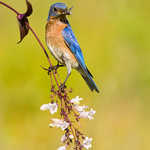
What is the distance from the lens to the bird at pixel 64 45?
412cm

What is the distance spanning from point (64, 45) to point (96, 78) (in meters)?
3.18

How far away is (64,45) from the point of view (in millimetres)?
4277

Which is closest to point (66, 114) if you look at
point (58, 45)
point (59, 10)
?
point (59, 10)

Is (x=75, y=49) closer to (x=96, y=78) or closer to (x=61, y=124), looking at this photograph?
(x=61, y=124)

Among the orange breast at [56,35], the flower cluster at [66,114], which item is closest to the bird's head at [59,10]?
the orange breast at [56,35]

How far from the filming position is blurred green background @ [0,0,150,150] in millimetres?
6566

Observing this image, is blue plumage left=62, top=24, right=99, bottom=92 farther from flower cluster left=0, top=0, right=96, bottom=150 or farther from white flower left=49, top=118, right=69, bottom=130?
white flower left=49, top=118, right=69, bottom=130

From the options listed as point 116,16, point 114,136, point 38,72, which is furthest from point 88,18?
point 114,136

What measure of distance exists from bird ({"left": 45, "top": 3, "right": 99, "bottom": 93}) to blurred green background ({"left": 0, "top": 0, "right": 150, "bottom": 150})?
2155 millimetres

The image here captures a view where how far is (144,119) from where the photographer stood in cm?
717

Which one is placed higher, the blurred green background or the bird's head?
the blurred green background

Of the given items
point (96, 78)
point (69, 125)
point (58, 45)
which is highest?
point (96, 78)

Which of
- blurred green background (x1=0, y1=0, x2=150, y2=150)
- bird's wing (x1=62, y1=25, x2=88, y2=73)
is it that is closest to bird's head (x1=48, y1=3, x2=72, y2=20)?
bird's wing (x1=62, y1=25, x2=88, y2=73)

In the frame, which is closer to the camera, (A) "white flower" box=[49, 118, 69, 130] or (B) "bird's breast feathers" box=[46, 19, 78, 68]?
(A) "white flower" box=[49, 118, 69, 130]
